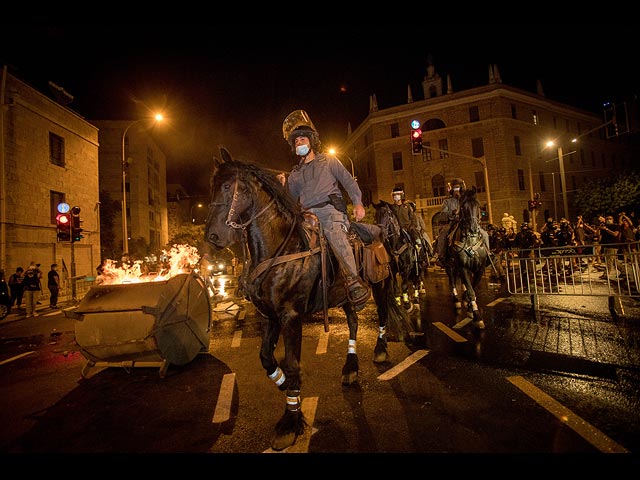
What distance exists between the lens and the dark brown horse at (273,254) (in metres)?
3.17

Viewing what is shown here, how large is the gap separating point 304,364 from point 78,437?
9.34 ft

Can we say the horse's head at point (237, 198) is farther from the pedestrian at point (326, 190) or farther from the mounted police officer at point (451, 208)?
the mounted police officer at point (451, 208)

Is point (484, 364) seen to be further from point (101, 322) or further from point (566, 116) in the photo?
point (566, 116)

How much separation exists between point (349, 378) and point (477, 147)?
44.0 meters

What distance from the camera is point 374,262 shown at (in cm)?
468

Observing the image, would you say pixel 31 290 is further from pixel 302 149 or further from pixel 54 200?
pixel 302 149

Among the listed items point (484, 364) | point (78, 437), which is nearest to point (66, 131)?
point (78, 437)

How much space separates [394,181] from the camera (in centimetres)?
4522

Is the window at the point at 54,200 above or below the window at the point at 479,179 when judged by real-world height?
below

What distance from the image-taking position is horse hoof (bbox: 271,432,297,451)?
286cm

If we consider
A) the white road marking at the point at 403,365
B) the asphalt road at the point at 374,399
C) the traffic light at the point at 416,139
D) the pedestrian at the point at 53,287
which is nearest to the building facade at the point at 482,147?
the traffic light at the point at 416,139

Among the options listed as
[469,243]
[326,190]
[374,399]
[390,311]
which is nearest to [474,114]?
[469,243]

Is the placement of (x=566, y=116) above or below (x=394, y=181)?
above

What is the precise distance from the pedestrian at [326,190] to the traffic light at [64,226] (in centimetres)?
1416
